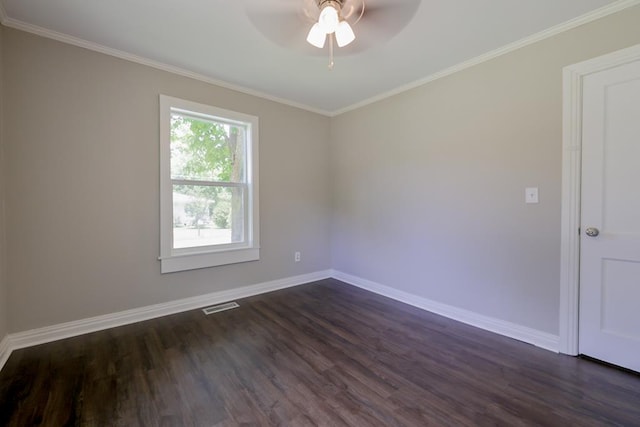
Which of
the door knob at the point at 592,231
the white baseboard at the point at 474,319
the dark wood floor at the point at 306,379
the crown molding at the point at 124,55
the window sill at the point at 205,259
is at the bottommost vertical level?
the dark wood floor at the point at 306,379

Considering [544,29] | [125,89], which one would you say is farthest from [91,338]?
[544,29]

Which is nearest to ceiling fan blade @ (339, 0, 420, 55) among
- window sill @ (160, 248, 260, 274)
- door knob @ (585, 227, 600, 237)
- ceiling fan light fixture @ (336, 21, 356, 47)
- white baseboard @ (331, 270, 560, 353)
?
ceiling fan light fixture @ (336, 21, 356, 47)

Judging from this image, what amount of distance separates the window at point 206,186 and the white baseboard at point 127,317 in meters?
0.37

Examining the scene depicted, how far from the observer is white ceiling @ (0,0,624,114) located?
1920 mm

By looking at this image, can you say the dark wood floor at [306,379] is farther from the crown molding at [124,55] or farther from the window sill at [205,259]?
the crown molding at [124,55]

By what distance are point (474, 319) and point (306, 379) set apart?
1.74 m

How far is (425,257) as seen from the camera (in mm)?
3025

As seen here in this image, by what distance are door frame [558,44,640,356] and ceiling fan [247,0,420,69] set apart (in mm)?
1313

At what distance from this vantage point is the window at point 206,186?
2.81m

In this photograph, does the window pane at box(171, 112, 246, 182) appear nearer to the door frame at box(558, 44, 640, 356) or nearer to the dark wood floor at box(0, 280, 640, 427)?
the dark wood floor at box(0, 280, 640, 427)

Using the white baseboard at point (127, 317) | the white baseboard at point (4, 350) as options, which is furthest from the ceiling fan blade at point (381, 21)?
the white baseboard at point (4, 350)

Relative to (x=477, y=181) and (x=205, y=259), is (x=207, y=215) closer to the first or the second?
(x=205, y=259)

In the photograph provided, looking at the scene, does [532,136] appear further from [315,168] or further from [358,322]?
[315,168]

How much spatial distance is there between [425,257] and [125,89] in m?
3.39
